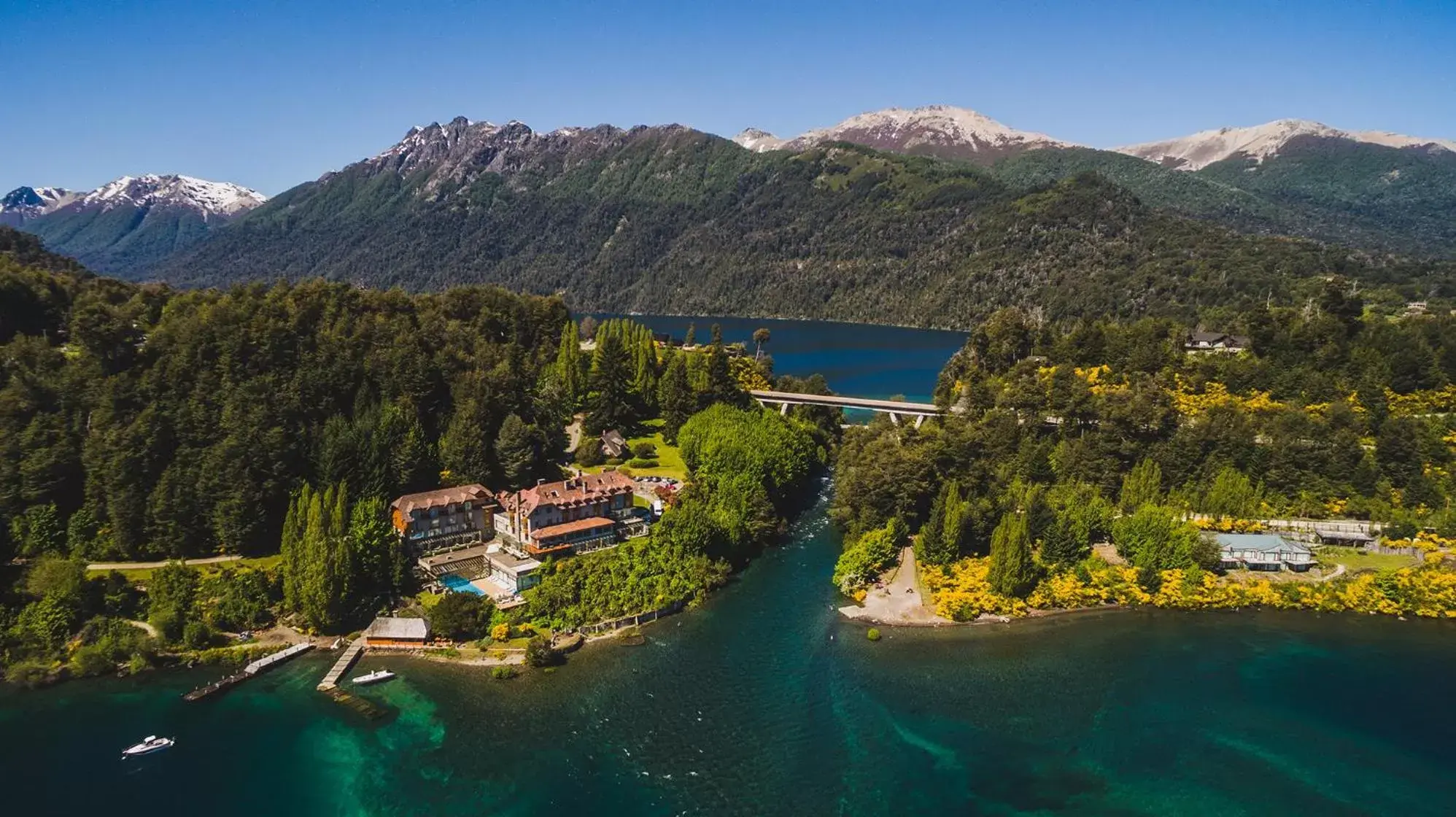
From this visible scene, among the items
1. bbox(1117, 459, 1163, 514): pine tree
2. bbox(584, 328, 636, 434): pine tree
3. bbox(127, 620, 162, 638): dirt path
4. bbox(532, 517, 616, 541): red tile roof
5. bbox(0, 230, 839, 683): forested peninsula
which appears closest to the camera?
bbox(127, 620, 162, 638): dirt path

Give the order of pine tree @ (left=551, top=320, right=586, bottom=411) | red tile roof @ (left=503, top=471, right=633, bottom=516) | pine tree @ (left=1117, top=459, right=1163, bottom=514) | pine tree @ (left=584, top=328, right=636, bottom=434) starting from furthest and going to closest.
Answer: pine tree @ (left=551, top=320, right=586, bottom=411)
pine tree @ (left=584, top=328, right=636, bottom=434)
pine tree @ (left=1117, top=459, right=1163, bottom=514)
red tile roof @ (left=503, top=471, right=633, bottom=516)

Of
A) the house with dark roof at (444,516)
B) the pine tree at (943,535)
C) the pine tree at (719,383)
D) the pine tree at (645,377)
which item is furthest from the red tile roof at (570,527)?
the pine tree at (645,377)

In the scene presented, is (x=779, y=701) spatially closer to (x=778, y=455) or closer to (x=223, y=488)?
(x=778, y=455)

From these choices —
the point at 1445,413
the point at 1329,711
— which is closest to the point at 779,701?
the point at 1329,711

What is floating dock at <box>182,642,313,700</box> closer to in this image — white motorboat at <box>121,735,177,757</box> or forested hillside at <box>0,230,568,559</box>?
white motorboat at <box>121,735,177,757</box>

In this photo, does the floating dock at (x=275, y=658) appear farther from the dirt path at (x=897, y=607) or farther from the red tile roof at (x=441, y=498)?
the dirt path at (x=897, y=607)

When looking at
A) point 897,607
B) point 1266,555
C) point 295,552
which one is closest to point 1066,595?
point 897,607

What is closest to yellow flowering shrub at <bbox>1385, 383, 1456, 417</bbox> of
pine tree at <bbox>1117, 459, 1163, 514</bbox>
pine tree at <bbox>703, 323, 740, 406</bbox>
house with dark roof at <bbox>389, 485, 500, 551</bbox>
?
pine tree at <bbox>1117, 459, 1163, 514</bbox>
